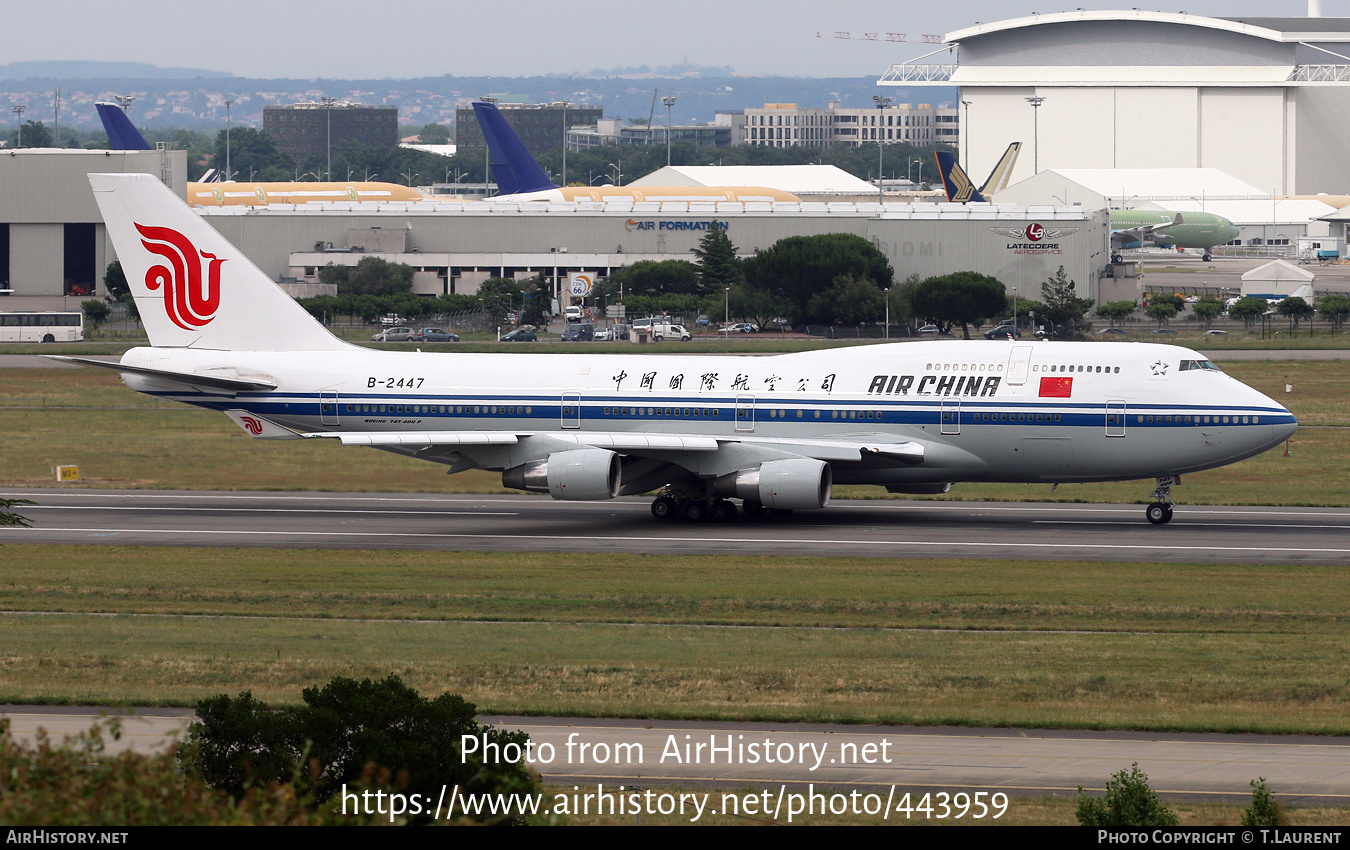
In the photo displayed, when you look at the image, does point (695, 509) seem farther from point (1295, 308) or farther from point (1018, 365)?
point (1295, 308)

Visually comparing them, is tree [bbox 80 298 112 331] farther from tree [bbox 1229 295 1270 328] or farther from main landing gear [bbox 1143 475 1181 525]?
main landing gear [bbox 1143 475 1181 525]

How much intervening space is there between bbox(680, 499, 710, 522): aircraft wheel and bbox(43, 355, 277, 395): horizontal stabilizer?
501 inches

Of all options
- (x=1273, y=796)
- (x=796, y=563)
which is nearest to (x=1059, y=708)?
(x=1273, y=796)

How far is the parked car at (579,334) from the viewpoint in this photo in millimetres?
110688

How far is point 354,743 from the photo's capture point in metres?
15.8

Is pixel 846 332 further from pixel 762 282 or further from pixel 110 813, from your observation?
pixel 110 813

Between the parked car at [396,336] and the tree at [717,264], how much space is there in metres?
27.9

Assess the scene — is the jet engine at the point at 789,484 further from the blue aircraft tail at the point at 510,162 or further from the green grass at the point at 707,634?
the blue aircraft tail at the point at 510,162

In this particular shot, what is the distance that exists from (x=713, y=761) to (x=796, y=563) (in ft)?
59.3

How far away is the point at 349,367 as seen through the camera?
46.9 metres

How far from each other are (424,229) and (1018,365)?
105 m

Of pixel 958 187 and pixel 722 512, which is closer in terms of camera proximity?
pixel 722 512

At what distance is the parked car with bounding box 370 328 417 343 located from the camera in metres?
109

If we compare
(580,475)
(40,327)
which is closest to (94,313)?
(40,327)
